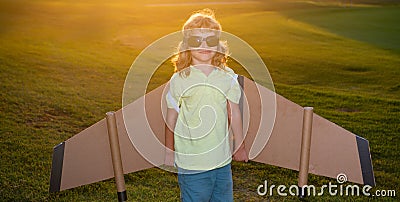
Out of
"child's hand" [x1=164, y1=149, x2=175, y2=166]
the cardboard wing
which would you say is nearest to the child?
"child's hand" [x1=164, y1=149, x2=175, y2=166]

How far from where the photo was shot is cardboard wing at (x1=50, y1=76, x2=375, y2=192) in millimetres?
4504

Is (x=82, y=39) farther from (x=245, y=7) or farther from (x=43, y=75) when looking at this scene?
(x=245, y=7)

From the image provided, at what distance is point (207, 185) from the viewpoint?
12.3 feet

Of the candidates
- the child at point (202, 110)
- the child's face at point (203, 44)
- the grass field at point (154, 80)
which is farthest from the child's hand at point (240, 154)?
the grass field at point (154, 80)

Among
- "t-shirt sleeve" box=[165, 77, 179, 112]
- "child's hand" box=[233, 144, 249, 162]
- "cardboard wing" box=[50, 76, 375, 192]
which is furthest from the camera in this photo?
"cardboard wing" box=[50, 76, 375, 192]

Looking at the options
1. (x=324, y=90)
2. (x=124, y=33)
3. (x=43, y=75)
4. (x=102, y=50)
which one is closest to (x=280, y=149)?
(x=324, y=90)

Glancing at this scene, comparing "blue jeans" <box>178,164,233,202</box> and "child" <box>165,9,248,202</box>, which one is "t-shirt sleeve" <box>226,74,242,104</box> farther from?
"blue jeans" <box>178,164,233,202</box>

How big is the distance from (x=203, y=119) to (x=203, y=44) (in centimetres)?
48

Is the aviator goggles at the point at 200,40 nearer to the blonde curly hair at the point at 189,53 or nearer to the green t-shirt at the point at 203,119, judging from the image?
the blonde curly hair at the point at 189,53

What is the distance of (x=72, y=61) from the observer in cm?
1255

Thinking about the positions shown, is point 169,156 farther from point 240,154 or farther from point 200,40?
point 200,40

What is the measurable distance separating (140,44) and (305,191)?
39.0 feet

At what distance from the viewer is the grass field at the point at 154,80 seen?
564 cm

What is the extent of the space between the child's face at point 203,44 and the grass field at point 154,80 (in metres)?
Answer: 1.86
